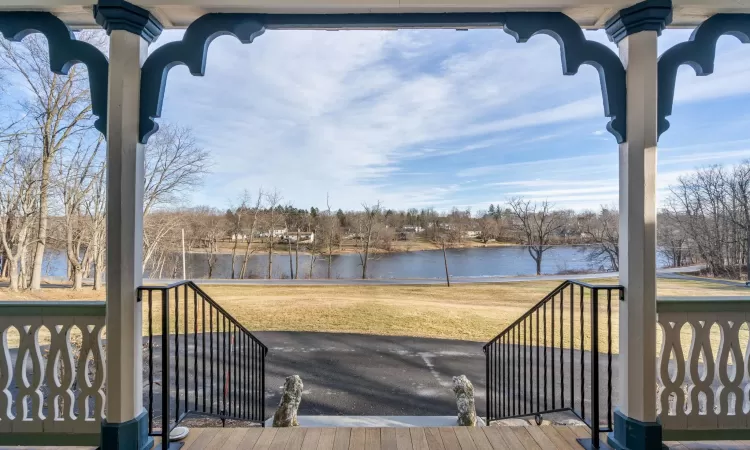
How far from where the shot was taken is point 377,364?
6328 mm

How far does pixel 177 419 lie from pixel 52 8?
7.94ft

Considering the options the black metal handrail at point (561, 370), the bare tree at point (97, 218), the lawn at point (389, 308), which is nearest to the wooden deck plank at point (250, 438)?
the black metal handrail at point (561, 370)

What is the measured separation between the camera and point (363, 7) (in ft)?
6.28

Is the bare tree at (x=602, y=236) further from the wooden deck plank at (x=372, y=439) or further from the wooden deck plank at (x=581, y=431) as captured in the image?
the wooden deck plank at (x=372, y=439)

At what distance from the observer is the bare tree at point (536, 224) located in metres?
10.3

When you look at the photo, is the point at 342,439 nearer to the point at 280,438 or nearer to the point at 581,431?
the point at 280,438

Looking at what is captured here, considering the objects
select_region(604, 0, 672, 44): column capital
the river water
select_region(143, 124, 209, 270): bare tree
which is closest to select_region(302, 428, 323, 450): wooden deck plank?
select_region(604, 0, 672, 44): column capital

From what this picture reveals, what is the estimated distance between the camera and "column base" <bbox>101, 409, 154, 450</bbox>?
1.71m

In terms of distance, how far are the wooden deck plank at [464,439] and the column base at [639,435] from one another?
777 millimetres

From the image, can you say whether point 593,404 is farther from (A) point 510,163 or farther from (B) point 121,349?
(A) point 510,163

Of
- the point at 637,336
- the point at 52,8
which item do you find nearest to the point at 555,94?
the point at 637,336

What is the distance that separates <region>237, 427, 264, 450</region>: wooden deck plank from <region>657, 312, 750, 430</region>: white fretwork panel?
232 centimetres

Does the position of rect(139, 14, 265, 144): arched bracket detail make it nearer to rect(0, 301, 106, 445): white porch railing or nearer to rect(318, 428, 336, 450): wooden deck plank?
rect(0, 301, 106, 445): white porch railing

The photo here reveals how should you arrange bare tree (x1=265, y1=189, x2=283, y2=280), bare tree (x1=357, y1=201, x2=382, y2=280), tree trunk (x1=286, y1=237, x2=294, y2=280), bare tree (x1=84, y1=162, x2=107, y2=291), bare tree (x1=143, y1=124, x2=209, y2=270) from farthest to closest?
1. bare tree (x1=357, y1=201, x2=382, y2=280)
2. tree trunk (x1=286, y1=237, x2=294, y2=280)
3. bare tree (x1=265, y1=189, x2=283, y2=280)
4. bare tree (x1=143, y1=124, x2=209, y2=270)
5. bare tree (x1=84, y1=162, x2=107, y2=291)
